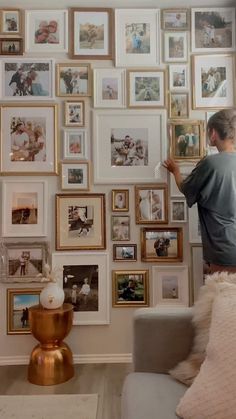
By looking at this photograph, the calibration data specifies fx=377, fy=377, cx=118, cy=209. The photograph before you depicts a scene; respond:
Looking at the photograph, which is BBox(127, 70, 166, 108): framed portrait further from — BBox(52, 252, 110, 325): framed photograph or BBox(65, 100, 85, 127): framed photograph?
BBox(52, 252, 110, 325): framed photograph

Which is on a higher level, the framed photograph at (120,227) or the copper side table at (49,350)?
the framed photograph at (120,227)

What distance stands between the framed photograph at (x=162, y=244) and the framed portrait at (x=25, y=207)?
0.74 metres

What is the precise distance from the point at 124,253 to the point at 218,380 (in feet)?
5.50

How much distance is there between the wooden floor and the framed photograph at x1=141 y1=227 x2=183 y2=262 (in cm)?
80

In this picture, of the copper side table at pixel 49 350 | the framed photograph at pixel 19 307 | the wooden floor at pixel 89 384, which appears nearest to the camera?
the wooden floor at pixel 89 384

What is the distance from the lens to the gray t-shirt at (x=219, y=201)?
2.20m

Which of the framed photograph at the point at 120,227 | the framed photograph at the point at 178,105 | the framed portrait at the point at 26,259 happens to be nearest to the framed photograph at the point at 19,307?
the framed portrait at the point at 26,259

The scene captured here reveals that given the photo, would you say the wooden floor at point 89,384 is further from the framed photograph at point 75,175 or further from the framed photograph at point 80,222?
the framed photograph at point 75,175

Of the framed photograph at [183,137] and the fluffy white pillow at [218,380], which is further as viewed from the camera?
the framed photograph at [183,137]

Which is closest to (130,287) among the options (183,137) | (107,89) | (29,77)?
(183,137)

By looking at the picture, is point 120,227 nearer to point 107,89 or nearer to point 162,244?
point 162,244

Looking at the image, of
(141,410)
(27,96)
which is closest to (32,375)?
(141,410)

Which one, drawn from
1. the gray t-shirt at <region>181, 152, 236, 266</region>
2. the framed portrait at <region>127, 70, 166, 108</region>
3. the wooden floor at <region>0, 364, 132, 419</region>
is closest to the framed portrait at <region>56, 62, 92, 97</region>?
the framed portrait at <region>127, 70, 166, 108</region>

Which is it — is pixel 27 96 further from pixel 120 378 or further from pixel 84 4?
pixel 120 378
